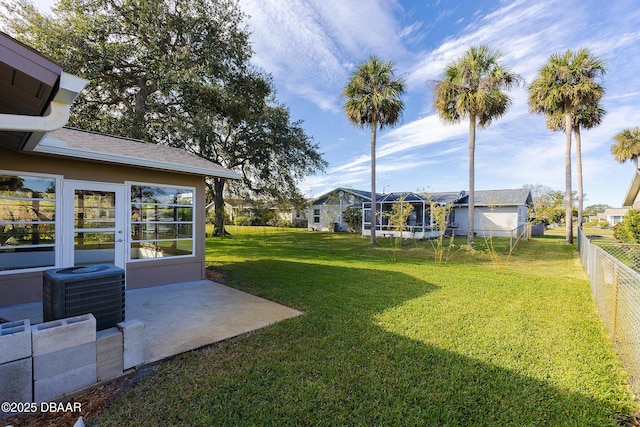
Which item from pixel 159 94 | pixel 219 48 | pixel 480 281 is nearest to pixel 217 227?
pixel 159 94

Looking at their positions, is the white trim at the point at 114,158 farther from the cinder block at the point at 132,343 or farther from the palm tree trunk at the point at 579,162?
the palm tree trunk at the point at 579,162

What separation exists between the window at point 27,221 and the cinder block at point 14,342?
3.55 m

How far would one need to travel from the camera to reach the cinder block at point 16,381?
2305mm

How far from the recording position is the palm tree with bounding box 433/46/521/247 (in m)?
13.9

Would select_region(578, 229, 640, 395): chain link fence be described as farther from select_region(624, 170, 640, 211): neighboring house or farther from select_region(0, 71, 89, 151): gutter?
select_region(624, 170, 640, 211): neighboring house

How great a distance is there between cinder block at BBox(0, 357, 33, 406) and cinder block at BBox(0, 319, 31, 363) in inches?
1.9

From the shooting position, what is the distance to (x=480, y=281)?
7.66 metres

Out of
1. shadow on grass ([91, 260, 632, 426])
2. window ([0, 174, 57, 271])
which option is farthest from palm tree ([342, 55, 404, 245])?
window ([0, 174, 57, 271])

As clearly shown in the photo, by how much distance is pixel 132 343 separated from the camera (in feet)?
9.89

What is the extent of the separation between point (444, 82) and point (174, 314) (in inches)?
614

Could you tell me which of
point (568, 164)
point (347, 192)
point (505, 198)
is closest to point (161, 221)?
point (568, 164)

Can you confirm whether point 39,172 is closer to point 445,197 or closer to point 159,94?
point 159,94

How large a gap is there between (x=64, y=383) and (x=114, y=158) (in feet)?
13.3

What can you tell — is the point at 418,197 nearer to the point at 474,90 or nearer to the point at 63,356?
the point at 474,90
